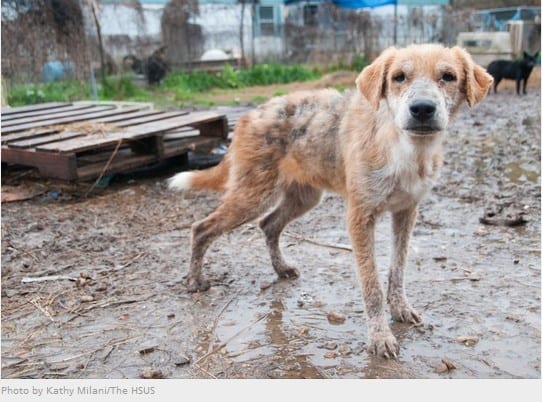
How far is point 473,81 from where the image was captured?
11.7 feet

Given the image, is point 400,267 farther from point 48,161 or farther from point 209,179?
point 48,161

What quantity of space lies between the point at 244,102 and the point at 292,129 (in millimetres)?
10635

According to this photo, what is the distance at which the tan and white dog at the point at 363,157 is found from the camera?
3438 mm

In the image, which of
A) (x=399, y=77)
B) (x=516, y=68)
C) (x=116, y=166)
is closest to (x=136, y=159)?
(x=116, y=166)

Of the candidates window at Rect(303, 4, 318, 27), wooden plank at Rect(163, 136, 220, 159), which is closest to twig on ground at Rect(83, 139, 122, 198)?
wooden plank at Rect(163, 136, 220, 159)

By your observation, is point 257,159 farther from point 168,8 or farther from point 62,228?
point 168,8

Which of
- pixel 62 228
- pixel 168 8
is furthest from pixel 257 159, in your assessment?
pixel 168 8

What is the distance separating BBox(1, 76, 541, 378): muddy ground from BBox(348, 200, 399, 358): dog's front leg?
6.6 inches

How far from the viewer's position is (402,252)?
4.01 metres

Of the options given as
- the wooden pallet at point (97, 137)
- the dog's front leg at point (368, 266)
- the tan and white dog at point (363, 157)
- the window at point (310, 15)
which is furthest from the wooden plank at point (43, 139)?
the window at point (310, 15)

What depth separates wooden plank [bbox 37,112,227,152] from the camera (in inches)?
260

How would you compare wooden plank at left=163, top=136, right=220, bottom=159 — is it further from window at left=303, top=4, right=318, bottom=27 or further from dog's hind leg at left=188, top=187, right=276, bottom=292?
window at left=303, top=4, right=318, bottom=27

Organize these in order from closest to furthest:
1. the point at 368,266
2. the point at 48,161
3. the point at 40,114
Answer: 1. the point at 368,266
2. the point at 48,161
3. the point at 40,114

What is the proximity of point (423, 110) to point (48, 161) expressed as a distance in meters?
4.74
